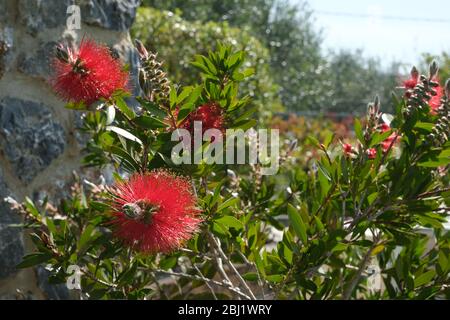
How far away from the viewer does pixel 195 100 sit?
1451mm

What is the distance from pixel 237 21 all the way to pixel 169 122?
37.9 ft

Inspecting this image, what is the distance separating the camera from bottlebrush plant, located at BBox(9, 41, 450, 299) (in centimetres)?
138

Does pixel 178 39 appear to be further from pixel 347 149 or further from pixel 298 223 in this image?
pixel 298 223

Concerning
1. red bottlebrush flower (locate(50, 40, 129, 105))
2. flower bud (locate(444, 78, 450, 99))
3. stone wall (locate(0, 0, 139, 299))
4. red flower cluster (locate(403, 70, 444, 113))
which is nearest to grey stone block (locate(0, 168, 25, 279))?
stone wall (locate(0, 0, 139, 299))

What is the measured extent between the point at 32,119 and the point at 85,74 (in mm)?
903

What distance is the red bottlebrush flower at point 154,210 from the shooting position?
126cm

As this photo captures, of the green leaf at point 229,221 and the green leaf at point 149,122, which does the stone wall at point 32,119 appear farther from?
the green leaf at point 229,221

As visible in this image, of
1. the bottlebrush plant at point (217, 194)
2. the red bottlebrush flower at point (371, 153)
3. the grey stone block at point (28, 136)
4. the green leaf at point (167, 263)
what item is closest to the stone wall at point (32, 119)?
the grey stone block at point (28, 136)

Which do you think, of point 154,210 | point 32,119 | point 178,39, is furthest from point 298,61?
point 154,210

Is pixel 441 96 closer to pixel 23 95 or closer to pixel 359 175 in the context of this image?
pixel 359 175

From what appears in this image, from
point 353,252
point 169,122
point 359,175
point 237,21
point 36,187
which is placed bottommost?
point 353,252

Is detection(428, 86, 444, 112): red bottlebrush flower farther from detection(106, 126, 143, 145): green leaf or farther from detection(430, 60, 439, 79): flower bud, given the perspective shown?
detection(106, 126, 143, 145): green leaf

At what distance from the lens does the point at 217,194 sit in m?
1.45
